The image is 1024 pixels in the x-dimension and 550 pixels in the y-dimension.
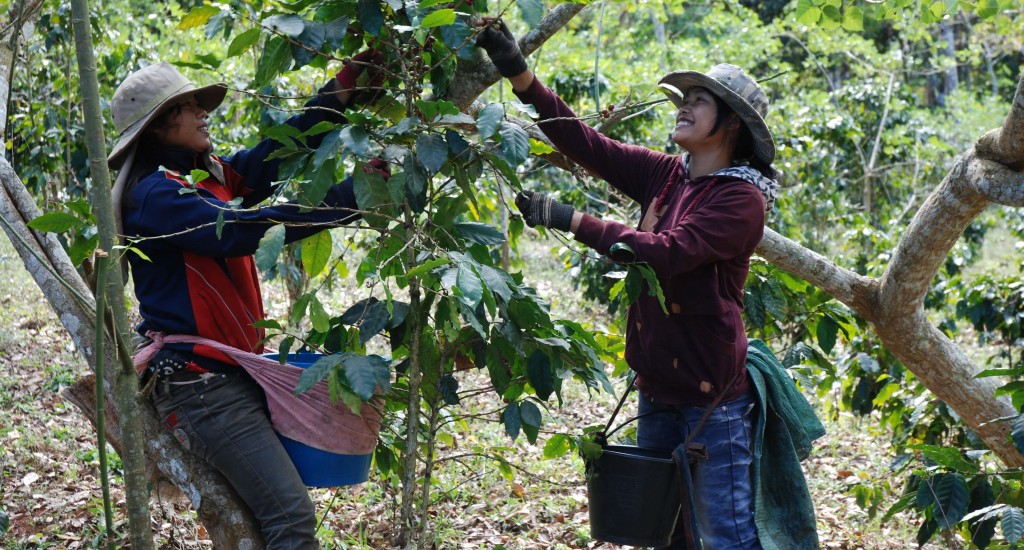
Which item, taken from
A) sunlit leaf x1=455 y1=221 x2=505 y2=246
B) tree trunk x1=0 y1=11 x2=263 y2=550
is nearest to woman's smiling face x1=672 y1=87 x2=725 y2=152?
sunlit leaf x1=455 y1=221 x2=505 y2=246

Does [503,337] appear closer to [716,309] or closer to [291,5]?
[716,309]

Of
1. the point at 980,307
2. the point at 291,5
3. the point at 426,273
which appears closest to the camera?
the point at 426,273

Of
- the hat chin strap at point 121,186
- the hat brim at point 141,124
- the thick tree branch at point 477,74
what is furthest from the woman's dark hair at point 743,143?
the hat chin strap at point 121,186

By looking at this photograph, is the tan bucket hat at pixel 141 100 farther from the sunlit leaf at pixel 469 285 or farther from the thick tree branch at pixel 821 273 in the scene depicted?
the thick tree branch at pixel 821 273

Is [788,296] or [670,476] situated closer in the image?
[670,476]

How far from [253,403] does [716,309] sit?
4.35 feet

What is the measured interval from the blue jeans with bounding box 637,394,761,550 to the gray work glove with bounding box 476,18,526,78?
112 cm

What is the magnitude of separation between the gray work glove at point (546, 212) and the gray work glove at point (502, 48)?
15.3 inches

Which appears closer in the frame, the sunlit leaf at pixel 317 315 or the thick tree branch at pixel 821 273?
the sunlit leaf at pixel 317 315

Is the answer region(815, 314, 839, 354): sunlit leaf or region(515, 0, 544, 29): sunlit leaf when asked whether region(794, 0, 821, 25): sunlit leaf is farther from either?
region(515, 0, 544, 29): sunlit leaf

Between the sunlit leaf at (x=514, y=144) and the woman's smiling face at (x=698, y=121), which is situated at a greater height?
the woman's smiling face at (x=698, y=121)

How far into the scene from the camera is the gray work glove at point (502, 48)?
102 inches

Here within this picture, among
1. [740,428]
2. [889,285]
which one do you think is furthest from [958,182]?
[740,428]

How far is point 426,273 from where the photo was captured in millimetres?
2164
